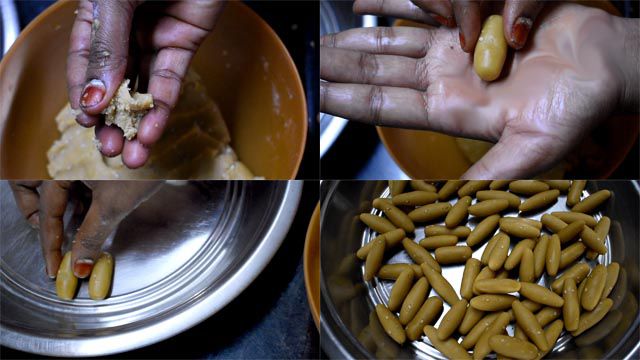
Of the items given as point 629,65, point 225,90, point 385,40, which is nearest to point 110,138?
point 225,90

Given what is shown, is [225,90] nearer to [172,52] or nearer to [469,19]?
[172,52]

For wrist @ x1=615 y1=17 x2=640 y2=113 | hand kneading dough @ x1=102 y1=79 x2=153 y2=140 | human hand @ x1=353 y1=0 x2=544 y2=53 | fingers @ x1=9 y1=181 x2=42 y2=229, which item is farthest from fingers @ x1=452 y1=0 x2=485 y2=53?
fingers @ x1=9 y1=181 x2=42 y2=229

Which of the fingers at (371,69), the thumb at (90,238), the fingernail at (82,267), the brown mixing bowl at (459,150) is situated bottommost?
the fingernail at (82,267)

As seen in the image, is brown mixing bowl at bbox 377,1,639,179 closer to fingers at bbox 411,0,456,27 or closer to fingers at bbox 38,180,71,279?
fingers at bbox 411,0,456,27

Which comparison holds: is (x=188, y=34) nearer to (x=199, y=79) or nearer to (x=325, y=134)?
(x=199, y=79)

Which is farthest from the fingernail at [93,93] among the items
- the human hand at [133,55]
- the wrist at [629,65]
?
the wrist at [629,65]

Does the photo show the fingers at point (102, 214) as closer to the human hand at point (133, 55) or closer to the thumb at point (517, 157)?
the human hand at point (133, 55)
